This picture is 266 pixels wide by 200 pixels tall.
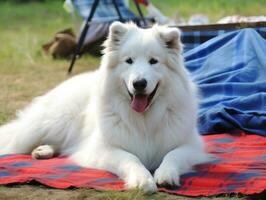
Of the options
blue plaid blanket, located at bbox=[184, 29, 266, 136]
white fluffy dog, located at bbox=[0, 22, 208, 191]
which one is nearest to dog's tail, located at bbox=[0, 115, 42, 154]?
white fluffy dog, located at bbox=[0, 22, 208, 191]

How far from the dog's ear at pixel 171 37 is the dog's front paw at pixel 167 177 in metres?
0.95

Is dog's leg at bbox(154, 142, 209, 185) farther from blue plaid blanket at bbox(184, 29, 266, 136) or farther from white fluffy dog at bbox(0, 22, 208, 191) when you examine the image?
blue plaid blanket at bbox(184, 29, 266, 136)

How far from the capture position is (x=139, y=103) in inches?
159

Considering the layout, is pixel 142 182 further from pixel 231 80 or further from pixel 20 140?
pixel 231 80

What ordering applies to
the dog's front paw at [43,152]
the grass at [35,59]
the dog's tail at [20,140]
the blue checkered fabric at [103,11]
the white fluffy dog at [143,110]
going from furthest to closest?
the blue checkered fabric at [103,11], the dog's tail at [20,140], the dog's front paw at [43,152], the white fluffy dog at [143,110], the grass at [35,59]

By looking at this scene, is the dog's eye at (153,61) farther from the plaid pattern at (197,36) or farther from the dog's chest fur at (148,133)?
the plaid pattern at (197,36)

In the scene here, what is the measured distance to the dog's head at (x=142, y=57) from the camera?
13.0ft

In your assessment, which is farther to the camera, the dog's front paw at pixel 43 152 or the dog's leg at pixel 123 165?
the dog's front paw at pixel 43 152

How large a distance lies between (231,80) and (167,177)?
2285 mm

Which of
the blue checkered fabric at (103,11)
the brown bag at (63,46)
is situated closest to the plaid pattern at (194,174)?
the blue checkered fabric at (103,11)

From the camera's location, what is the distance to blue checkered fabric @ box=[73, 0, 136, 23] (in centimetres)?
992

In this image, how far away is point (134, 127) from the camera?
165 inches

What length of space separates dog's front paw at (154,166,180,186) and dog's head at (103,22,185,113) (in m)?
0.53

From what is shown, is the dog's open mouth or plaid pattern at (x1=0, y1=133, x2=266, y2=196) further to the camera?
the dog's open mouth
